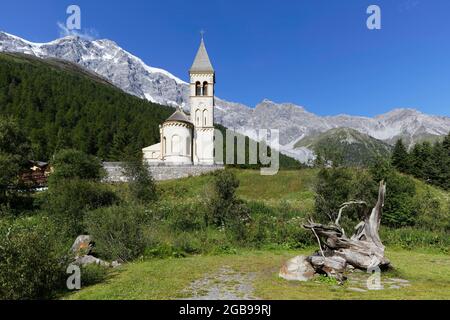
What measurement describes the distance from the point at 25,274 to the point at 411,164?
64201 mm

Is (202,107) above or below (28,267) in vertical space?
above

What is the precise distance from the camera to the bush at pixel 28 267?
9.48 m

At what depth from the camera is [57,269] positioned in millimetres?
10836

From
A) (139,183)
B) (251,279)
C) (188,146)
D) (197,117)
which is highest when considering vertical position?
(197,117)

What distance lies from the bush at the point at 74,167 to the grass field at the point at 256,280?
82.0 feet

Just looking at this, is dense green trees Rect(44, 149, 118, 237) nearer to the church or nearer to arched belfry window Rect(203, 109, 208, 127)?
the church

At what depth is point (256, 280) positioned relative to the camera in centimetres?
1165

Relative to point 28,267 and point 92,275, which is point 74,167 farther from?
point 28,267

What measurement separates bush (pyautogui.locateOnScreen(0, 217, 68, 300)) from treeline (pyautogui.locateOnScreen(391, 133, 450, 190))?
59.9 m

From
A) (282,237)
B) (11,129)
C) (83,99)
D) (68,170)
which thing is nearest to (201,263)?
(282,237)

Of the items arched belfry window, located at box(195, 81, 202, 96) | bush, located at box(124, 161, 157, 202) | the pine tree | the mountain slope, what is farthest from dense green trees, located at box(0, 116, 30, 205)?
the pine tree

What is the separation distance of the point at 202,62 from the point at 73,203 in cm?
4976

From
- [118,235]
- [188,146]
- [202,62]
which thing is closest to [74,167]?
[118,235]
